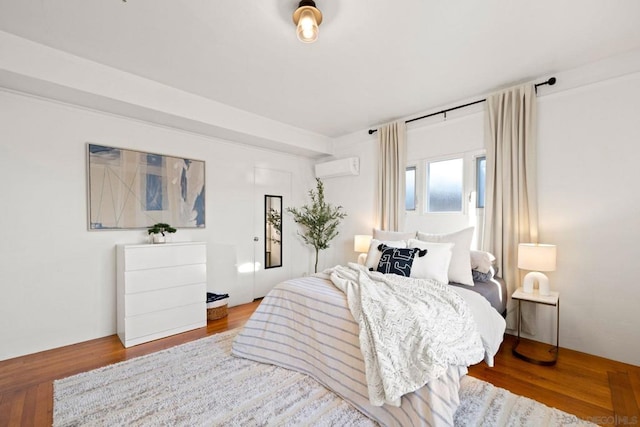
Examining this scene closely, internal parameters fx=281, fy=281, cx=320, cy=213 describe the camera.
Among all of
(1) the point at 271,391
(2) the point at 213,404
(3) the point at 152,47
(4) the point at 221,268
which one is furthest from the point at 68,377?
(3) the point at 152,47

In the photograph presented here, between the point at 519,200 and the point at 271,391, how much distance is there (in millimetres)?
2842

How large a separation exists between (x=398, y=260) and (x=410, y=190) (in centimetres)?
151

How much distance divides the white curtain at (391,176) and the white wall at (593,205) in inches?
58.2

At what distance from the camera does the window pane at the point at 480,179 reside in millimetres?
3191

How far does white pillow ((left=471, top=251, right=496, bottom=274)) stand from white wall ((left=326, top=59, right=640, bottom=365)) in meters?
0.55

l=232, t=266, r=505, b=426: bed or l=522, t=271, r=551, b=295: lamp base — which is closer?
l=232, t=266, r=505, b=426: bed

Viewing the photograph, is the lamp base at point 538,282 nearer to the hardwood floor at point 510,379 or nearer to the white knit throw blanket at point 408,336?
the hardwood floor at point 510,379

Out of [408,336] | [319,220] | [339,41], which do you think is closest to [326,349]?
[408,336]

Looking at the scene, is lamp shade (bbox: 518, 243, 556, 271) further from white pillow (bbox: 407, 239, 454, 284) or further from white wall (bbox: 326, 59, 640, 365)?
white pillow (bbox: 407, 239, 454, 284)

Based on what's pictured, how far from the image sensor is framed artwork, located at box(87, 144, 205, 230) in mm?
2863

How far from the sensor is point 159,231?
3.06m

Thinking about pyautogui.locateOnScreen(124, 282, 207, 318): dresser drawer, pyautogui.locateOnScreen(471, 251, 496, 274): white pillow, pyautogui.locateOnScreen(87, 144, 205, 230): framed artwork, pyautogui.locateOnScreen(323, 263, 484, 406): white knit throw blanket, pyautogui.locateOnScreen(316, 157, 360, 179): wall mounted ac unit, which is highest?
pyautogui.locateOnScreen(316, 157, 360, 179): wall mounted ac unit

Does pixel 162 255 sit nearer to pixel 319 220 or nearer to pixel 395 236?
pixel 319 220

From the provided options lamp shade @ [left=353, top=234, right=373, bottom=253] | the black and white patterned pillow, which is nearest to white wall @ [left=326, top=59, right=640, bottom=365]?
the black and white patterned pillow
